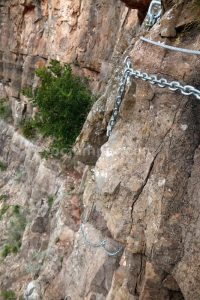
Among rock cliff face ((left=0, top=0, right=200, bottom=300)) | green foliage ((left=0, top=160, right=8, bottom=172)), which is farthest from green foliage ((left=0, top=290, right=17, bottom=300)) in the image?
green foliage ((left=0, top=160, right=8, bottom=172))

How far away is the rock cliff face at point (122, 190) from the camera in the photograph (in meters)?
4.20

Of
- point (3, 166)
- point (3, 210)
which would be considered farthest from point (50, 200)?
point (3, 166)

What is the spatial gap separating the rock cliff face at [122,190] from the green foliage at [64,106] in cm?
93

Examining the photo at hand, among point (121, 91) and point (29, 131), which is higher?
point (121, 91)

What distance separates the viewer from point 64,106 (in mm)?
12750

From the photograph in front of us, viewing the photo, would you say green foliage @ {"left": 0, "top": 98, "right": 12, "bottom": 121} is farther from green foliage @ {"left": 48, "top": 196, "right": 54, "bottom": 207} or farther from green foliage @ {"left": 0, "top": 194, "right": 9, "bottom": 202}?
green foliage @ {"left": 48, "top": 196, "right": 54, "bottom": 207}

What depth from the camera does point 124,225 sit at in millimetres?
4703

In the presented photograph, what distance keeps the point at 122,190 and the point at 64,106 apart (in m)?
8.38

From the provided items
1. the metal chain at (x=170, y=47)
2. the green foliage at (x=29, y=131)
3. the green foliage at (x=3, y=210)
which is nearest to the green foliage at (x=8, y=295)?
the green foliage at (x=3, y=210)

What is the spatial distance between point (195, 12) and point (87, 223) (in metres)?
5.50

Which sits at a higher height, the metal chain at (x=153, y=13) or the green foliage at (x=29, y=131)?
the metal chain at (x=153, y=13)

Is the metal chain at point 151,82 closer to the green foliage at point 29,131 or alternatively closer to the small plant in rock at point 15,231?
the small plant in rock at point 15,231

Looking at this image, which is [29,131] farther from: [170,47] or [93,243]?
[170,47]

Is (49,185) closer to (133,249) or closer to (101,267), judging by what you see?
(101,267)
